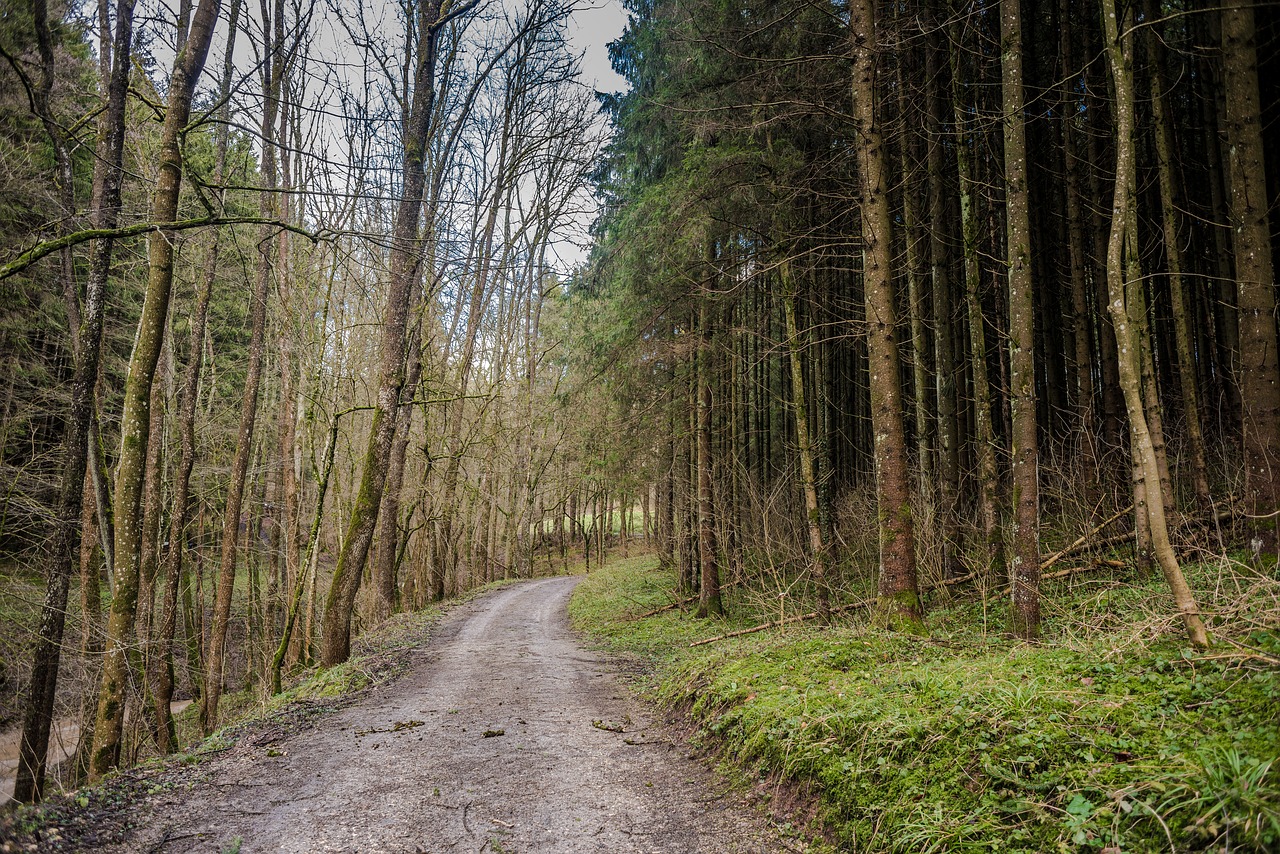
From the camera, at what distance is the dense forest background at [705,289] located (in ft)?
20.2

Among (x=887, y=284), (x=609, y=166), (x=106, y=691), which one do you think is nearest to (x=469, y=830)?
(x=106, y=691)

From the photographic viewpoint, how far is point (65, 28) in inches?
282

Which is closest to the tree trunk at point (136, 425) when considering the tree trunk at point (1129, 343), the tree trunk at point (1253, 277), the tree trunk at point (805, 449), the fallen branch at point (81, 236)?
the fallen branch at point (81, 236)

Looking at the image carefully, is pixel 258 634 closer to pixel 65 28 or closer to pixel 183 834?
pixel 65 28

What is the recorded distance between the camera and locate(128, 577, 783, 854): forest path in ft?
11.4

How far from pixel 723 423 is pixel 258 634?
1670 cm

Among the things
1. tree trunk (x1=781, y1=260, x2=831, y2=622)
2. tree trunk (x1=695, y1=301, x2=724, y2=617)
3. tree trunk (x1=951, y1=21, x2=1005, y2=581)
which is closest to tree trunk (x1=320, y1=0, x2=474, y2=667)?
tree trunk (x1=695, y1=301, x2=724, y2=617)

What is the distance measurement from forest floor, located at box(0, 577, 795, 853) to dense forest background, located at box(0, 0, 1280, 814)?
2111mm

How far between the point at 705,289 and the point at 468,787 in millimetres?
6550

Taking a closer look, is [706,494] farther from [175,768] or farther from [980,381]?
[175,768]

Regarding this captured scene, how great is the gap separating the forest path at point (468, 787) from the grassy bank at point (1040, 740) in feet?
1.91

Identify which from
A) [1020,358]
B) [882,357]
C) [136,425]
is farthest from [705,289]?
[136,425]

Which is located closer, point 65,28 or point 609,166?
point 65,28

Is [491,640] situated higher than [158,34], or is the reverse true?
[158,34]
